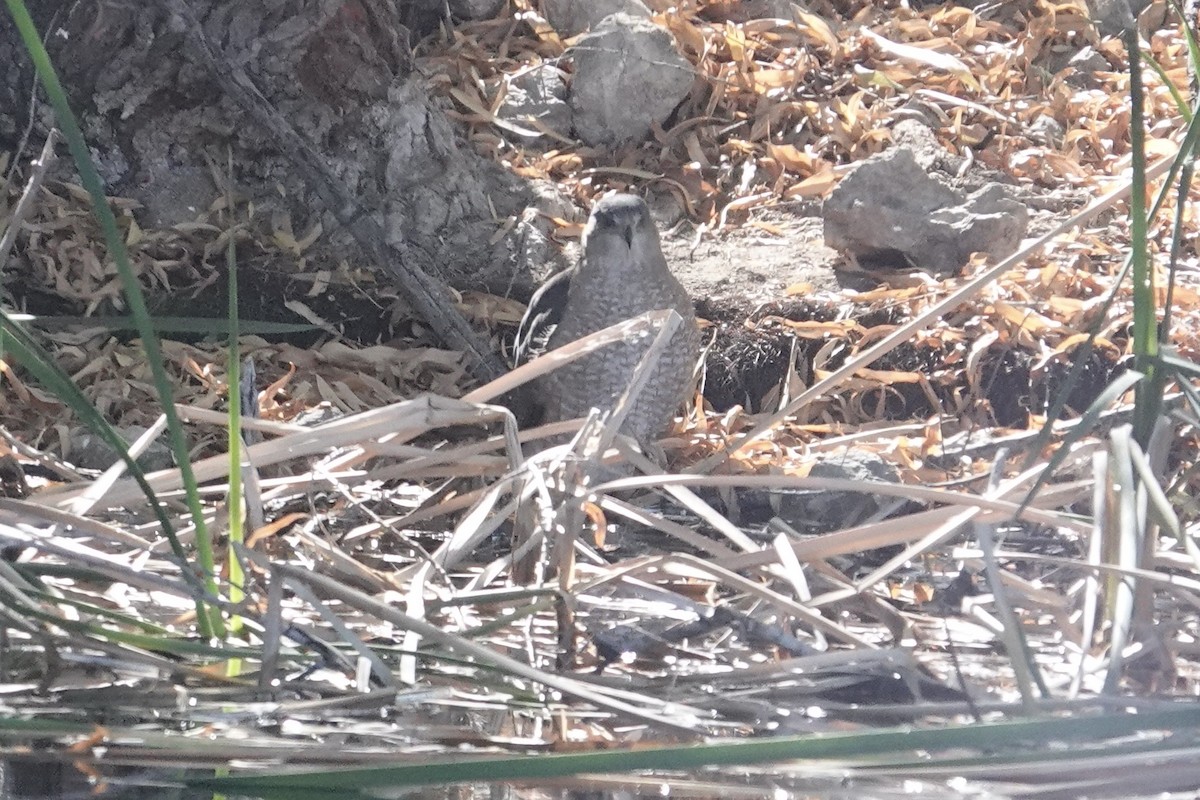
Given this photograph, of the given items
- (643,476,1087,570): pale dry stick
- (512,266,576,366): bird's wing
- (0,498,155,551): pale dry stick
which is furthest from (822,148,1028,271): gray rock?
(0,498,155,551): pale dry stick

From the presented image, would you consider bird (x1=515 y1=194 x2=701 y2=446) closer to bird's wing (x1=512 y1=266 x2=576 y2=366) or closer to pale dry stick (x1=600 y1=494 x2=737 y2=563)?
bird's wing (x1=512 y1=266 x2=576 y2=366)

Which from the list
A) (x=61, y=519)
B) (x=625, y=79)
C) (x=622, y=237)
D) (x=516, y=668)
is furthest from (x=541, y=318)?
(x=516, y=668)

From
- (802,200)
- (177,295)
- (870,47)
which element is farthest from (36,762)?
(870,47)

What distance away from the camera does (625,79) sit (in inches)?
173

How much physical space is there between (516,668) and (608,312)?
2.10 meters

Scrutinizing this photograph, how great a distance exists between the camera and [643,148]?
14.7 feet

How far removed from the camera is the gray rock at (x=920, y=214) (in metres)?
3.68

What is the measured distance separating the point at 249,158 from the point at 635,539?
208 cm

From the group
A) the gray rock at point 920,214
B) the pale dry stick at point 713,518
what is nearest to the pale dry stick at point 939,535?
the pale dry stick at point 713,518

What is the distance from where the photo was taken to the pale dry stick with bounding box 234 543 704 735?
53.9 inches

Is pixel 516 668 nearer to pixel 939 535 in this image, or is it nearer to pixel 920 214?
pixel 939 535

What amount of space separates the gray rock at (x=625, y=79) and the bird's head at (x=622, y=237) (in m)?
1.02

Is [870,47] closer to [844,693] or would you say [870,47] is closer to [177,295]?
[177,295]

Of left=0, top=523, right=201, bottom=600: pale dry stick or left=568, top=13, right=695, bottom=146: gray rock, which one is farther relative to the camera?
left=568, top=13, right=695, bottom=146: gray rock
